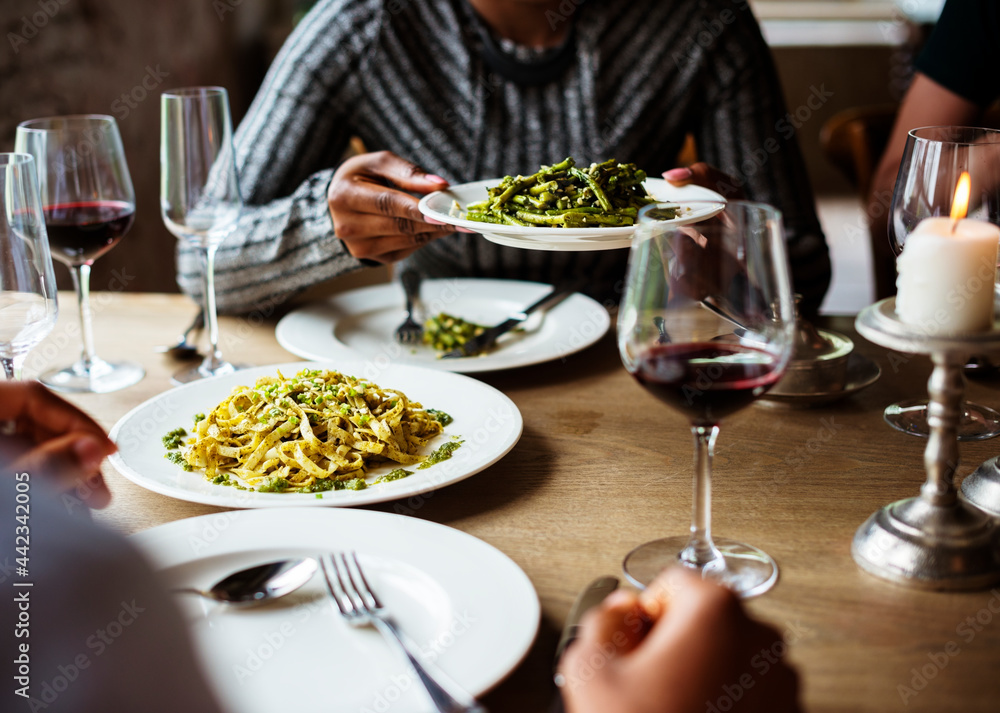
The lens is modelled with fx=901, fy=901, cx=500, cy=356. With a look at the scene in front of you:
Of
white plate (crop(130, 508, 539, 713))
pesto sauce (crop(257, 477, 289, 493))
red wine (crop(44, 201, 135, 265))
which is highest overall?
red wine (crop(44, 201, 135, 265))

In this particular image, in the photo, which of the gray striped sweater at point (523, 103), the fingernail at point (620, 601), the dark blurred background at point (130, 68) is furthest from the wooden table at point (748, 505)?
the dark blurred background at point (130, 68)

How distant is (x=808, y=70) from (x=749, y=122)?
3473mm

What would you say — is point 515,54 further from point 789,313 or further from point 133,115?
point 133,115

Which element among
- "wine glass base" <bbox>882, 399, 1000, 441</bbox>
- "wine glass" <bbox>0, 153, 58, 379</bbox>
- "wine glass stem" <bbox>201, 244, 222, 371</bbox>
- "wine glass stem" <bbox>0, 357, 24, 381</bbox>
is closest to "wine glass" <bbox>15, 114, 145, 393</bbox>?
"wine glass stem" <bbox>201, 244, 222, 371</bbox>

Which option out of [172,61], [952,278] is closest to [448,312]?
[952,278]

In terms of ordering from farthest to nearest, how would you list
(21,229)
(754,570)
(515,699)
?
(21,229), (754,570), (515,699)

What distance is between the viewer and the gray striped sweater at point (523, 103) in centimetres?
200

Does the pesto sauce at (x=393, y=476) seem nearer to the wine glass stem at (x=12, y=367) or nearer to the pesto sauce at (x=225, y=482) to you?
the pesto sauce at (x=225, y=482)

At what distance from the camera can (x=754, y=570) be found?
0.82 meters

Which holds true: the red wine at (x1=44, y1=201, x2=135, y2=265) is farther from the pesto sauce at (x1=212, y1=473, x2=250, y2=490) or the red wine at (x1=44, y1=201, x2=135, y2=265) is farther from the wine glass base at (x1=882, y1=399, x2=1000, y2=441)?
the wine glass base at (x1=882, y1=399, x2=1000, y2=441)

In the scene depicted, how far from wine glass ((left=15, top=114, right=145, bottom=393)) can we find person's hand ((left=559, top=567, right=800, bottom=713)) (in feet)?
3.21

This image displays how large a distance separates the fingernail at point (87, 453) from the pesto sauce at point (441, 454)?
0.35m

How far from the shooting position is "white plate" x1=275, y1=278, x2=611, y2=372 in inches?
54.8

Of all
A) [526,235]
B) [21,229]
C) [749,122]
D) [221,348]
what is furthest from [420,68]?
[21,229]
